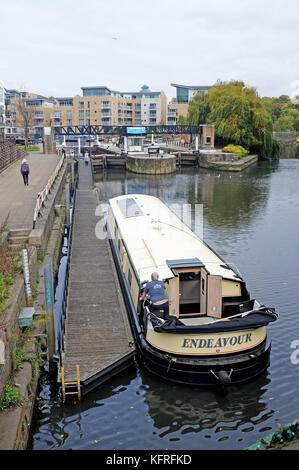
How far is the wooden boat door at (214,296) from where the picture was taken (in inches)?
484

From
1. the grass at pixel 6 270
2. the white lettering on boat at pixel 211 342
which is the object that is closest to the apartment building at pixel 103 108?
the grass at pixel 6 270

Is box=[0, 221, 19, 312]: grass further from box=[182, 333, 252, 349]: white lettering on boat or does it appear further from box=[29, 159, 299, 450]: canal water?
box=[182, 333, 252, 349]: white lettering on boat

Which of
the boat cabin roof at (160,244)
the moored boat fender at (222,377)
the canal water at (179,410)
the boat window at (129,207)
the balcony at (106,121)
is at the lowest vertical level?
the canal water at (179,410)

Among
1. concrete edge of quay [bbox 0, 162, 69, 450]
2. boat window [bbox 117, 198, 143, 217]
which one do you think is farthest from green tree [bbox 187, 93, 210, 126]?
concrete edge of quay [bbox 0, 162, 69, 450]

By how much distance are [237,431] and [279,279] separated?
9950 millimetres

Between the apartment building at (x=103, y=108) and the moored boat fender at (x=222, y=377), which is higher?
the apartment building at (x=103, y=108)

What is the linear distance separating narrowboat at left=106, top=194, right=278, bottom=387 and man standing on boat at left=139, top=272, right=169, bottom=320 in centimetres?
22

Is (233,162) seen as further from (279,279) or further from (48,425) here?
(48,425)

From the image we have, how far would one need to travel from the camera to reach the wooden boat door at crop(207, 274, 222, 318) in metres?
12.3

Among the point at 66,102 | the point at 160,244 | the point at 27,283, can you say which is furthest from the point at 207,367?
the point at 66,102

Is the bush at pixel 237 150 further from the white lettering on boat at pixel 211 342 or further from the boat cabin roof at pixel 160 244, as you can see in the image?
the white lettering on boat at pixel 211 342

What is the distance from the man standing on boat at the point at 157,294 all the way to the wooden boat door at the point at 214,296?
59.9 inches

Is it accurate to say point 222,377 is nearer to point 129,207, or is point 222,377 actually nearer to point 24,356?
point 24,356

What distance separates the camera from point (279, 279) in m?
18.8
